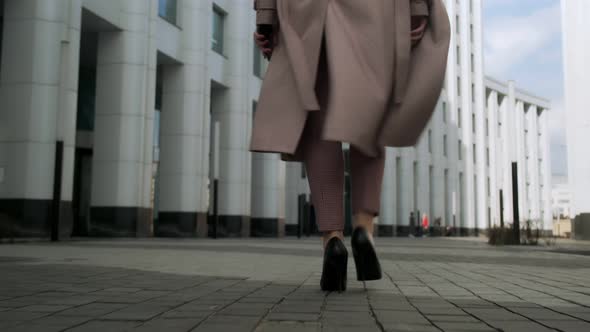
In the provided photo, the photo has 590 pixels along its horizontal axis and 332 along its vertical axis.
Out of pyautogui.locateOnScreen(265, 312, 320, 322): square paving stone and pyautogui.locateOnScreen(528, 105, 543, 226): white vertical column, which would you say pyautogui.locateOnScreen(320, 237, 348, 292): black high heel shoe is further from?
pyautogui.locateOnScreen(528, 105, 543, 226): white vertical column

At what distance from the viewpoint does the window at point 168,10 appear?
828 inches

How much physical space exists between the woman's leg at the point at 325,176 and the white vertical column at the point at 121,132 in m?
15.2

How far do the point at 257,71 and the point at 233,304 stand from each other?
85.0 feet

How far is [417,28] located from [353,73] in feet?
1.84

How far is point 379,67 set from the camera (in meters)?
3.63

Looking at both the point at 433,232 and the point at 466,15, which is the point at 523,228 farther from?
the point at 466,15

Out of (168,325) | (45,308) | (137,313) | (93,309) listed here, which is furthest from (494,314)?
(45,308)

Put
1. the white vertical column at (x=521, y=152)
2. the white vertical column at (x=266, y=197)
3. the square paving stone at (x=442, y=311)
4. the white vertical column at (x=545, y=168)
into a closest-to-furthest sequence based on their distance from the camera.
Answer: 1. the square paving stone at (x=442, y=311)
2. the white vertical column at (x=266, y=197)
3. the white vertical column at (x=521, y=152)
4. the white vertical column at (x=545, y=168)

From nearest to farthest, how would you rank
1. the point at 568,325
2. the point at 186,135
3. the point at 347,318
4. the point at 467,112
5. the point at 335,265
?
the point at 568,325, the point at 347,318, the point at 335,265, the point at 186,135, the point at 467,112

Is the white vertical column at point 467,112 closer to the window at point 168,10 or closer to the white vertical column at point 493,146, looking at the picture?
the white vertical column at point 493,146

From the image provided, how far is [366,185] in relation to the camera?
3.81 metres

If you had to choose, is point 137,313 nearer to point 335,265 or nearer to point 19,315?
point 19,315

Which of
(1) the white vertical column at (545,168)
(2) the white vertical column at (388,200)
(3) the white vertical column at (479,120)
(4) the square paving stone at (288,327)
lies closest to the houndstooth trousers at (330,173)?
(4) the square paving stone at (288,327)

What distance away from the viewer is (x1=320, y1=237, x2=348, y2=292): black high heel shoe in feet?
11.5
